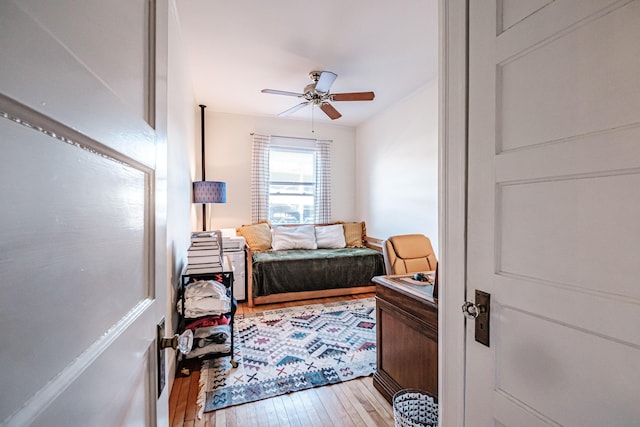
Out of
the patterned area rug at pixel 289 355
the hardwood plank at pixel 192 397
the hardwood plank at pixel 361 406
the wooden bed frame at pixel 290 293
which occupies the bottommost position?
the hardwood plank at pixel 361 406

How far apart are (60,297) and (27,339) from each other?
67 millimetres

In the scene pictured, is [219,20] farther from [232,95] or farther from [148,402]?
[148,402]

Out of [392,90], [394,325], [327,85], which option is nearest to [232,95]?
[327,85]

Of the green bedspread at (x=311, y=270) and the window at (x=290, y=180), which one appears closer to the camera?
the green bedspread at (x=311, y=270)

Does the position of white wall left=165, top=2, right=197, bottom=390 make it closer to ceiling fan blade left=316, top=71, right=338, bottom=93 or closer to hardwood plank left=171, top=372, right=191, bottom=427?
hardwood plank left=171, top=372, right=191, bottom=427

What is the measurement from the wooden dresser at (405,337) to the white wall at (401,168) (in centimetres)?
173

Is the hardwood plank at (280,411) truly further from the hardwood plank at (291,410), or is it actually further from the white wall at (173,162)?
the white wall at (173,162)

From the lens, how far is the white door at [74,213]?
0.95ft

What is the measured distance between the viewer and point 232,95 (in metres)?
3.66

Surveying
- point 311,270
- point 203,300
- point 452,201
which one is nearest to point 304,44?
point 452,201

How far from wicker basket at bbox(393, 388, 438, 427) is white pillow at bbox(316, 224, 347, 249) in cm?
306

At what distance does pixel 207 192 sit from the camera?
3342 mm

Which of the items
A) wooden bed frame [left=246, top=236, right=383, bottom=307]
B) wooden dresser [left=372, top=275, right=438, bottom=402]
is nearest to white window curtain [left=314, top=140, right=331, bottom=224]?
wooden bed frame [left=246, top=236, right=383, bottom=307]

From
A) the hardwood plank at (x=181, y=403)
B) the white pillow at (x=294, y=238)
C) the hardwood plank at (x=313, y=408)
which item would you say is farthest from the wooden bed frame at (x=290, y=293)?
the hardwood plank at (x=313, y=408)
